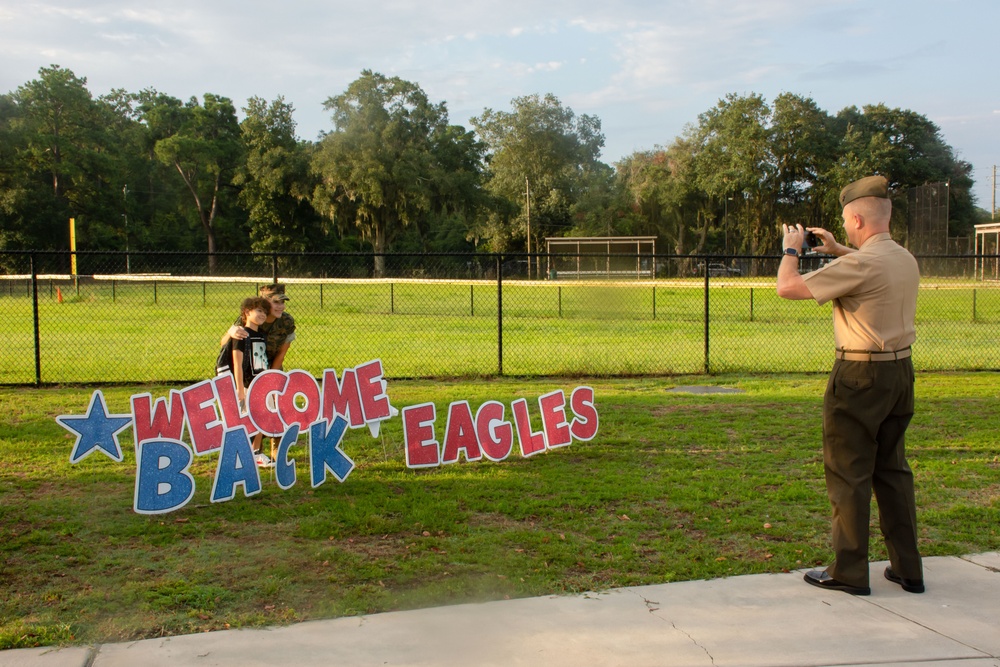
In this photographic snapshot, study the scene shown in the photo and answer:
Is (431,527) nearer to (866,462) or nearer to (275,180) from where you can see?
(866,462)

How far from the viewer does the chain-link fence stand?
12844 millimetres

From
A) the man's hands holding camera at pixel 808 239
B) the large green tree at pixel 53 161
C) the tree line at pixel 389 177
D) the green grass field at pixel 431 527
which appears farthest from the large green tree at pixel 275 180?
the man's hands holding camera at pixel 808 239

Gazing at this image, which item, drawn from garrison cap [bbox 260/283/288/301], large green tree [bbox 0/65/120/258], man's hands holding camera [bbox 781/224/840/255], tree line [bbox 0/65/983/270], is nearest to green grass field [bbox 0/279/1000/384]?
garrison cap [bbox 260/283/288/301]

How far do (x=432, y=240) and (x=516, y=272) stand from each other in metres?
24.5

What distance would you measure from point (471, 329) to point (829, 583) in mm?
14827

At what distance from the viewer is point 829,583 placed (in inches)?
170

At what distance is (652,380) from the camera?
11953 mm

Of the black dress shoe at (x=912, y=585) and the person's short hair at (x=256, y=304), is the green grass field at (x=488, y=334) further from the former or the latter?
the black dress shoe at (x=912, y=585)

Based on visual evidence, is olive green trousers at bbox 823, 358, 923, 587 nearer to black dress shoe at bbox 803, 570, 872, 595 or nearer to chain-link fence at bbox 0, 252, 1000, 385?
black dress shoe at bbox 803, 570, 872, 595

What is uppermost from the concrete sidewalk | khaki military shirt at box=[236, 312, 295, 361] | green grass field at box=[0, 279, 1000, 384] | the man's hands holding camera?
the man's hands holding camera

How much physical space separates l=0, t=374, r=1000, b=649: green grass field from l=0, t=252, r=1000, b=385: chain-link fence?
4477 mm

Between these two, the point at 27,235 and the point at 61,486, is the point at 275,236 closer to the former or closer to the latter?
the point at 27,235

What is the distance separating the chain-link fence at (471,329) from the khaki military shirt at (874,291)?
736cm

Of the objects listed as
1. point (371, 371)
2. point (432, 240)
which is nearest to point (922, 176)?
point (432, 240)
